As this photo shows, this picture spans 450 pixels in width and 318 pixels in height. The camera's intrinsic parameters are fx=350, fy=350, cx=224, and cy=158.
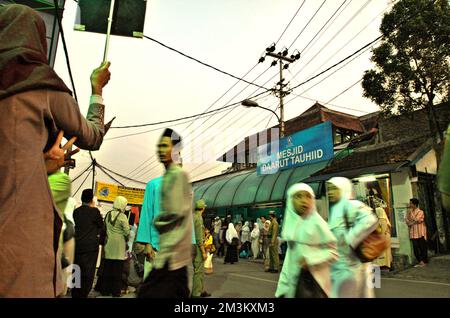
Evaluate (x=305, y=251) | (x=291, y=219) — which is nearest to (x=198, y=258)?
(x=291, y=219)

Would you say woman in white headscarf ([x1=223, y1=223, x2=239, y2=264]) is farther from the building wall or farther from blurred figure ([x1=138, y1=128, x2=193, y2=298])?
blurred figure ([x1=138, y1=128, x2=193, y2=298])

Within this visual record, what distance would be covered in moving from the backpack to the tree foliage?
8.57 metres

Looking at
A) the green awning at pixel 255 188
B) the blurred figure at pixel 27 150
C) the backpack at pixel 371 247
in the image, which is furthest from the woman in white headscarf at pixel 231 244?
the blurred figure at pixel 27 150

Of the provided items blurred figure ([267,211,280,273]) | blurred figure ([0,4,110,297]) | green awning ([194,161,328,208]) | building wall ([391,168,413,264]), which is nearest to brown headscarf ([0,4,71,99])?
blurred figure ([0,4,110,297])

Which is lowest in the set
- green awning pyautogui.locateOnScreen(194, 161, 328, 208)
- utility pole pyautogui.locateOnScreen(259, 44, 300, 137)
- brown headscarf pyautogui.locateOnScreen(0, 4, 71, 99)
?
brown headscarf pyautogui.locateOnScreen(0, 4, 71, 99)

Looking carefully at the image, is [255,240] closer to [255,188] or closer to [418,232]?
[255,188]

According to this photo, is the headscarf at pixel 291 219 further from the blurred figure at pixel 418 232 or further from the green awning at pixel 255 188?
the green awning at pixel 255 188

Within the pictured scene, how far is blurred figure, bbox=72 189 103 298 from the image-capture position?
5828 mm

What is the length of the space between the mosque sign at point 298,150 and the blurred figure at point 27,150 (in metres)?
13.8

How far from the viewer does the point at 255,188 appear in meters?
19.2

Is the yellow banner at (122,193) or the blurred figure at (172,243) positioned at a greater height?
the yellow banner at (122,193)

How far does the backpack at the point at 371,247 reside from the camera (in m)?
3.53
